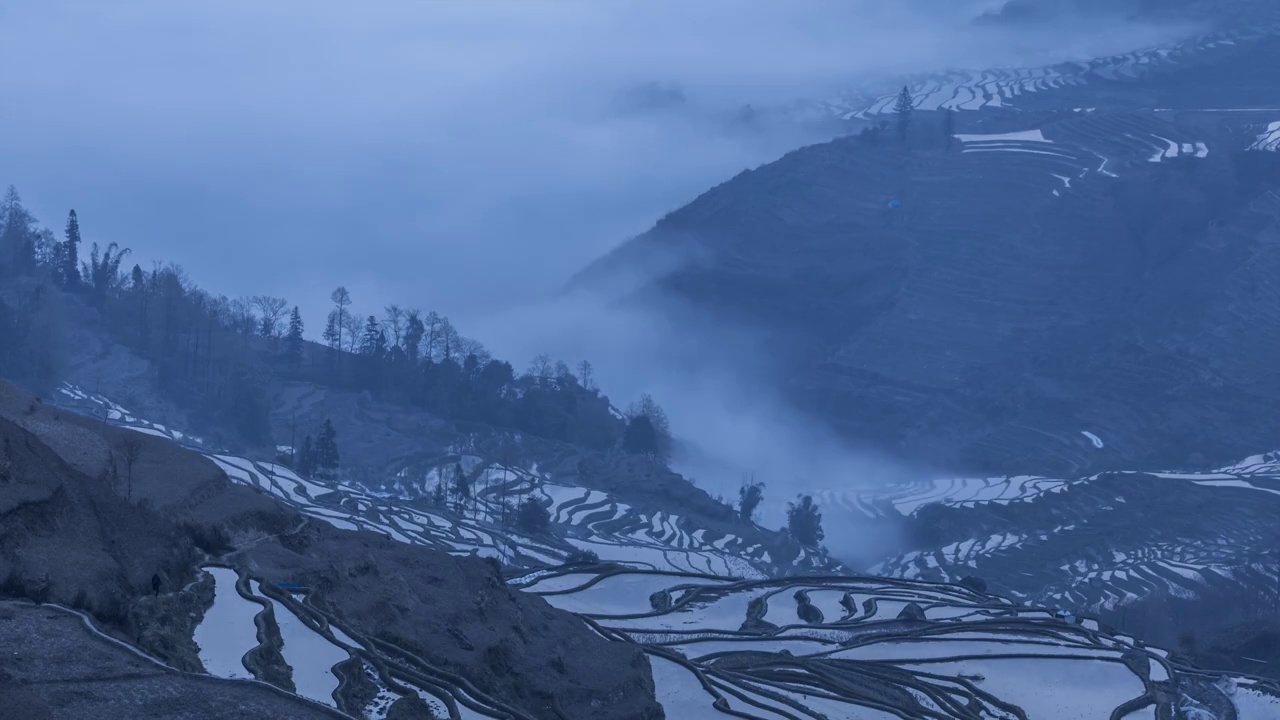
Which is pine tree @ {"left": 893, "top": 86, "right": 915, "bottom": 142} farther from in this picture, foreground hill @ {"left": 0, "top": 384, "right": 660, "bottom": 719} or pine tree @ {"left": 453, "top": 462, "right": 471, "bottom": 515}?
foreground hill @ {"left": 0, "top": 384, "right": 660, "bottom": 719}

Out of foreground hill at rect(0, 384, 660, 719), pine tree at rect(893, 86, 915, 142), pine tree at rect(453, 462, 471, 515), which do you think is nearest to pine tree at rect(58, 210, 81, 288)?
pine tree at rect(453, 462, 471, 515)

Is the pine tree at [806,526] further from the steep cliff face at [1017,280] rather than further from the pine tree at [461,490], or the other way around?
the steep cliff face at [1017,280]

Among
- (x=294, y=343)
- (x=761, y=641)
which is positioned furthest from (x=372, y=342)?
(x=761, y=641)

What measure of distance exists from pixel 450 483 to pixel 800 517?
19.1m

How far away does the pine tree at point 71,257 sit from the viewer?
77625 mm

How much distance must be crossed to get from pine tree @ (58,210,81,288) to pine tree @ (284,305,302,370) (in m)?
11.9

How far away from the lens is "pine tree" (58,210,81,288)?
77625mm

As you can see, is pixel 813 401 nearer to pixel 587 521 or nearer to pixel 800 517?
pixel 800 517

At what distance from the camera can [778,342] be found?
11488cm

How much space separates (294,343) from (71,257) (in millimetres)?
13174

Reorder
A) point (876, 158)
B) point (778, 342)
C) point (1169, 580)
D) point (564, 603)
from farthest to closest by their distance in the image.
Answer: point (876, 158) < point (778, 342) < point (1169, 580) < point (564, 603)

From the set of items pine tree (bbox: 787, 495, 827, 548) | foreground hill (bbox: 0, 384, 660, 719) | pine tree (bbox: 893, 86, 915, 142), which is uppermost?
pine tree (bbox: 893, 86, 915, 142)

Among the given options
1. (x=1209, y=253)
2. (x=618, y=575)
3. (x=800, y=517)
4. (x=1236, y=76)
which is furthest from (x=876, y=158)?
(x=618, y=575)

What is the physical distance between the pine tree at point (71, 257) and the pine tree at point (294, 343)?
11.9 meters
